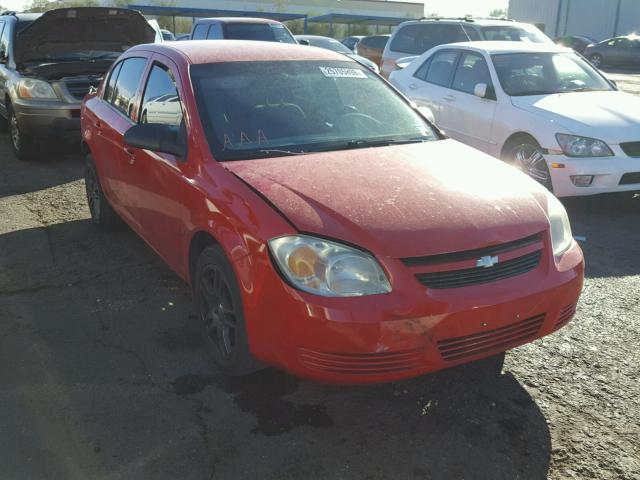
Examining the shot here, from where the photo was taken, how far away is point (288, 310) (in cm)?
268

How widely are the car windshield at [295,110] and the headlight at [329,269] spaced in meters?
0.90

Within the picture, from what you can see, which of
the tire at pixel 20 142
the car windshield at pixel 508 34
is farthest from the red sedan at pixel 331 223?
the car windshield at pixel 508 34

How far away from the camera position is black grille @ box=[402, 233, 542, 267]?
2693mm

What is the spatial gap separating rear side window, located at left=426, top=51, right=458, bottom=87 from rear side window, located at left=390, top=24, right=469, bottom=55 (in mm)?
3767

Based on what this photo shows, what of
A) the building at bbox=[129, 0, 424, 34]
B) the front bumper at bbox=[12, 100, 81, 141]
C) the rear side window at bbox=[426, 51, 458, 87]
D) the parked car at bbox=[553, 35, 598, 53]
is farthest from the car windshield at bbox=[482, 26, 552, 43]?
the building at bbox=[129, 0, 424, 34]

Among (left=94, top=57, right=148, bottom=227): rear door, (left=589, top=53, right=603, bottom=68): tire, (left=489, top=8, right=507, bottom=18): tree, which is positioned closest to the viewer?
(left=94, top=57, right=148, bottom=227): rear door

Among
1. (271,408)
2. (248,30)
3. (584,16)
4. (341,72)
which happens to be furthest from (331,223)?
(584,16)

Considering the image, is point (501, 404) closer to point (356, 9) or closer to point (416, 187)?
point (416, 187)

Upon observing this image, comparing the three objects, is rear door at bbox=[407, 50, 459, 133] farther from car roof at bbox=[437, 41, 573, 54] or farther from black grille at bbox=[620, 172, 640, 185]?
black grille at bbox=[620, 172, 640, 185]

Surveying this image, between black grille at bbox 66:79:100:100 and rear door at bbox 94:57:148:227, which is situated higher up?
rear door at bbox 94:57:148:227

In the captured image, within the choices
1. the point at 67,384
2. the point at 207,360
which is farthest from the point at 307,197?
the point at 67,384

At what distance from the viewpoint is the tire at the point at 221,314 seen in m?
3.02

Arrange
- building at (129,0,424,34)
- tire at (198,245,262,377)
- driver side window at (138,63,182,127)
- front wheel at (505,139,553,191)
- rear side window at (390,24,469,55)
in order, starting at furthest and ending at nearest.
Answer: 1. building at (129,0,424,34)
2. rear side window at (390,24,469,55)
3. front wheel at (505,139,553,191)
4. driver side window at (138,63,182,127)
5. tire at (198,245,262,377)

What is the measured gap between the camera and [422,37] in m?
12.2
